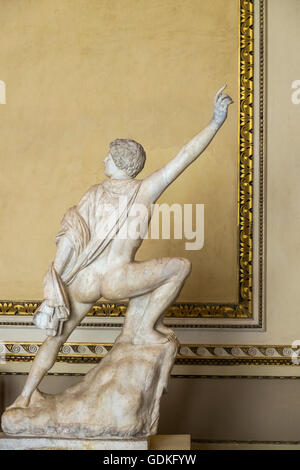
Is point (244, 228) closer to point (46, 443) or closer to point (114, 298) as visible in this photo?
point (114, 298)

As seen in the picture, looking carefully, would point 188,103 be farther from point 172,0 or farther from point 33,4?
point 33,4

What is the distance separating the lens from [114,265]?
4355 mm

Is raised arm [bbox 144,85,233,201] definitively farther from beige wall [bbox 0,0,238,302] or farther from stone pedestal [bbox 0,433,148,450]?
beige wall [bbox 0,0,238,302]

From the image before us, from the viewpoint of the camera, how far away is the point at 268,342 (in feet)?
18.5

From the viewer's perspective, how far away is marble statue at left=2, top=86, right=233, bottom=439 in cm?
426

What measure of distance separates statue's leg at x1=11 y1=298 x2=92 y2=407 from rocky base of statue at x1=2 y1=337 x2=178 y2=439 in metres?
0.05

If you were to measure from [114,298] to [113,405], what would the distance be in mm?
503

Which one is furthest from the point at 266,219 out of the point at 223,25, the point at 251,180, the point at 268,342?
the point at 223,25

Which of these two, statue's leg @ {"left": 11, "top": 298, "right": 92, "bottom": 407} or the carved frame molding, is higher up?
the carved frame molding

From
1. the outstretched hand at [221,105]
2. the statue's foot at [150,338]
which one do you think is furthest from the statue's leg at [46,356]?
the outstretched hand at [221,105]

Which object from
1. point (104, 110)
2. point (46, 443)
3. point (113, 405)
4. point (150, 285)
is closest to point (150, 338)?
point (150, 285)

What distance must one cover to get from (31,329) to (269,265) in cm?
156

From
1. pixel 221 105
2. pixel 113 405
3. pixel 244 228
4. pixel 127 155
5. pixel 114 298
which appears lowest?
pixel 113 405

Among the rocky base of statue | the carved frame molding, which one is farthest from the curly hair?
the carved frame molding
